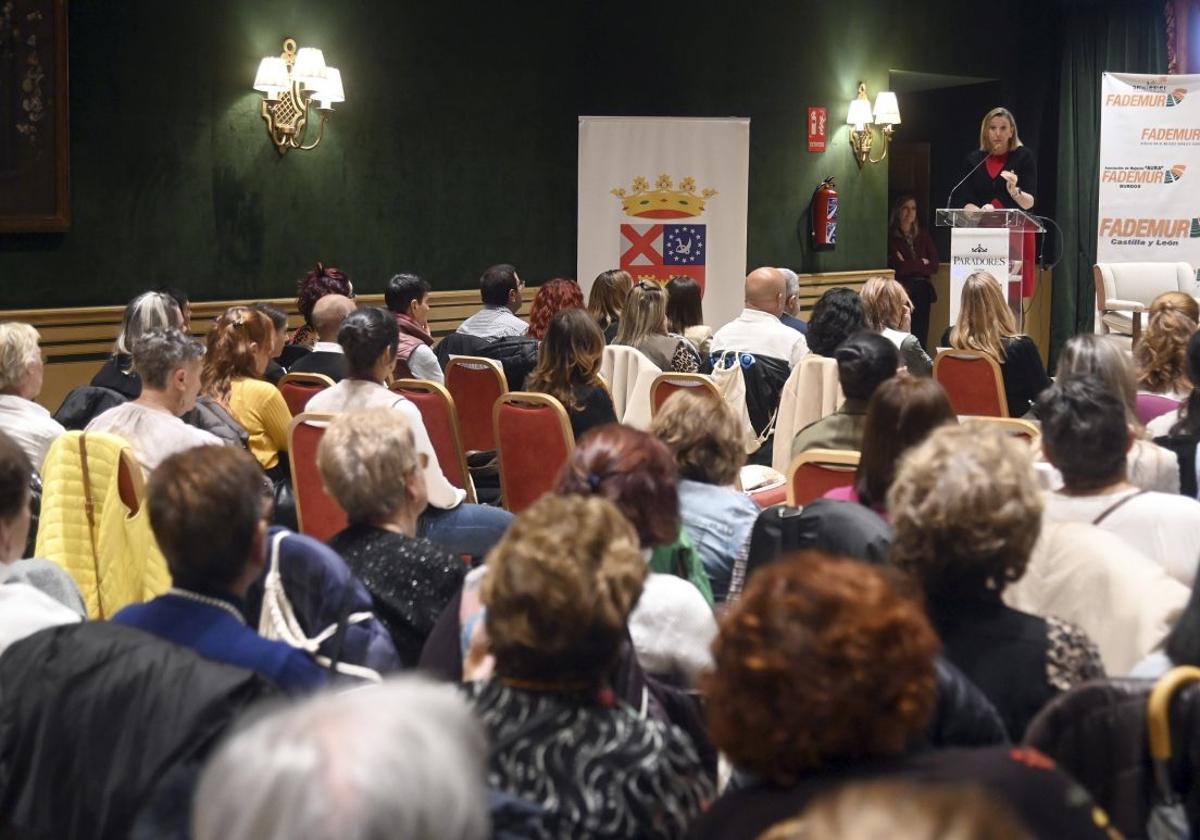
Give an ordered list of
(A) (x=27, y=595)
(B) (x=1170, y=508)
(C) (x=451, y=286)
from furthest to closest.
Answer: (C) (x=451, y=286) → (B) (x=1170, y=508) → (A) (x=27, y=595)

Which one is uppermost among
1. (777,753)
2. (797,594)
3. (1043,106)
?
(1043,106)

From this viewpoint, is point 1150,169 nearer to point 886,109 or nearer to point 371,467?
point 886,109

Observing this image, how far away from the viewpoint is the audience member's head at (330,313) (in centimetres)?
617

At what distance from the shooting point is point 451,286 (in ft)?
32.9

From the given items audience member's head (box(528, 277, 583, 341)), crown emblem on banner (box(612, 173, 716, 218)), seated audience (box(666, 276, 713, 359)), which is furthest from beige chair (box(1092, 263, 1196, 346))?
audience member's head (box(528, 277, 583, 341))

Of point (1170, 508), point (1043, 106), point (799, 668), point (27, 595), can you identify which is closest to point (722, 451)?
point (1170, 508)

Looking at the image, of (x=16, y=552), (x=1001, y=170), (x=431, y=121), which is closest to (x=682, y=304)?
(x=431, y=121)

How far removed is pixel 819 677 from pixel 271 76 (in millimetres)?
7670

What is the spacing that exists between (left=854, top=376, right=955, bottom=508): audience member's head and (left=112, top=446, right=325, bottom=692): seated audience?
4.55 ft

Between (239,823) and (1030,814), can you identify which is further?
(1030,814)

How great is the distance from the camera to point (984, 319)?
20.0 feet

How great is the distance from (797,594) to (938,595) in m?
0.66

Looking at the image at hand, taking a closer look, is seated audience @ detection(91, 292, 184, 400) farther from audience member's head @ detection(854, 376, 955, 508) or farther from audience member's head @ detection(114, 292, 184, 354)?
audience member's head @ detection(854, 376, 955, 508)

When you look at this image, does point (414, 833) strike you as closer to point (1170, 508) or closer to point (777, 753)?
point (777, 753)
